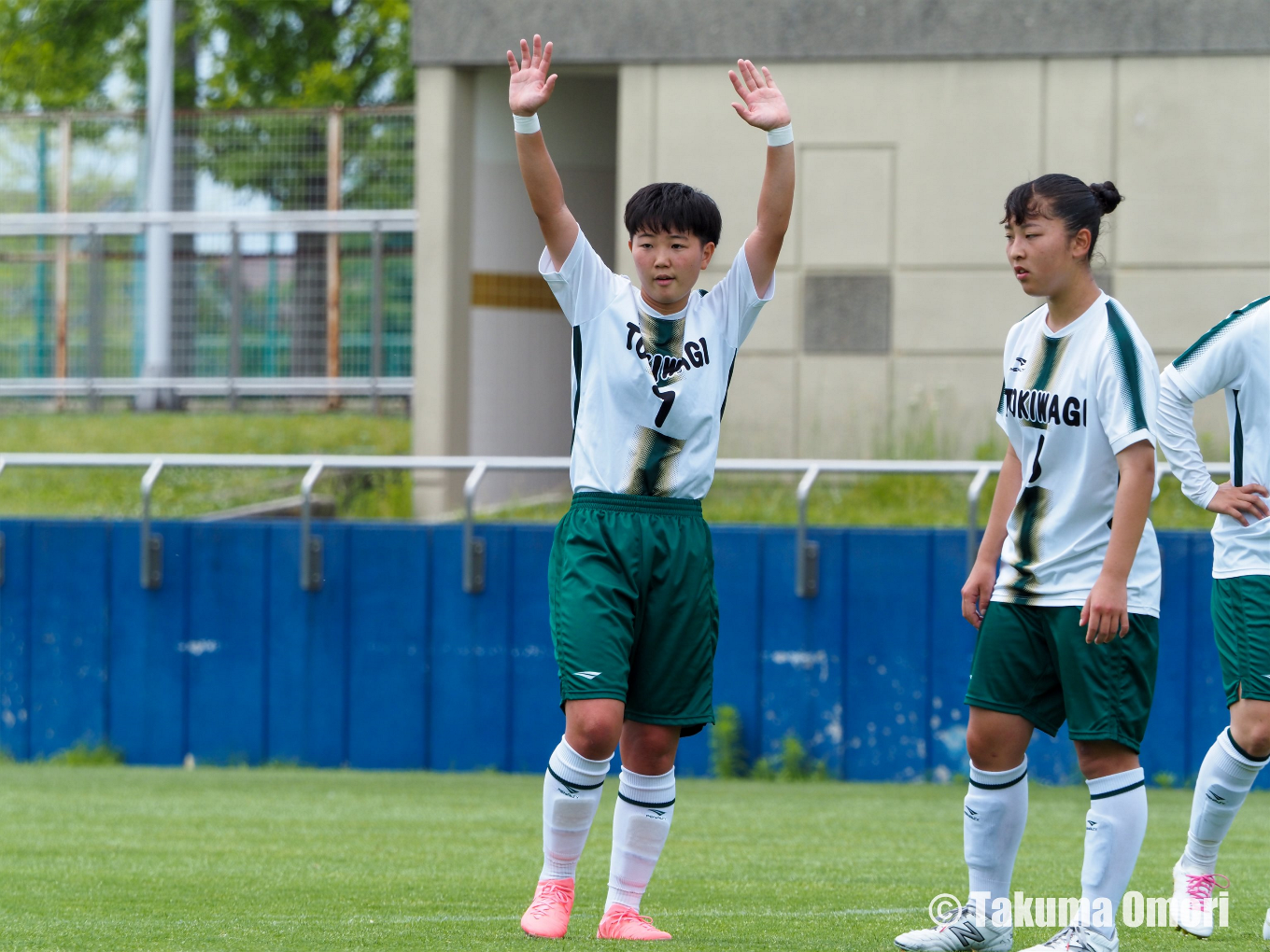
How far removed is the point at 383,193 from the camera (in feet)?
57.7

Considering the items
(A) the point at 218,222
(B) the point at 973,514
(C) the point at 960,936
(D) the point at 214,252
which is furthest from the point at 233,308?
(C) the point at 960,936

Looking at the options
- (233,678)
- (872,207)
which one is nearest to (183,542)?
(233,678)

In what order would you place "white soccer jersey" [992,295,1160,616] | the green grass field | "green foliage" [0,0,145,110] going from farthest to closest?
1. "green foliage" [0,0,145,110]
2. the green grass field
3. "white soccer jersey" [992,295,1160,616]

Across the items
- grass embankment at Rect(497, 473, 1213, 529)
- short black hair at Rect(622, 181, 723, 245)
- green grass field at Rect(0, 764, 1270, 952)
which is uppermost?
short black hair at Rect(622, 181, 723, 245)

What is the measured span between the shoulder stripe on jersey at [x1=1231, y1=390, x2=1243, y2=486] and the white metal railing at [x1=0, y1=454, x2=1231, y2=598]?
4.71 m

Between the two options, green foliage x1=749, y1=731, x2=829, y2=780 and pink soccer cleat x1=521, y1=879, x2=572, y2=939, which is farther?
green foliage x1=749, y1=731, x2=829, y2=780

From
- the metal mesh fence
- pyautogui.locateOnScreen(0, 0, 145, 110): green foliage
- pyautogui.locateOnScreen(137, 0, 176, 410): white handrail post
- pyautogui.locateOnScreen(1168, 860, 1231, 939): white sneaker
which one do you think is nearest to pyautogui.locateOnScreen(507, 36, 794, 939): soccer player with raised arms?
pyautogui.locateOnScreen(1168, 860, 1231, 939): white sneaker

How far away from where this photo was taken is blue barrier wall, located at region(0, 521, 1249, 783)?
10156 mm

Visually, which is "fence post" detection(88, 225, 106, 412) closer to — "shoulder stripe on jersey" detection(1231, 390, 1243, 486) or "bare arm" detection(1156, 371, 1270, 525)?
"bare arm" detection(1156, 371, 1270, 525)

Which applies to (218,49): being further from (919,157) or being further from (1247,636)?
(1247,636)

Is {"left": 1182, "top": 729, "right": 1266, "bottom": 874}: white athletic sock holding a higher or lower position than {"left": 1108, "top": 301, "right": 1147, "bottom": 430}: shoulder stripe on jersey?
lower

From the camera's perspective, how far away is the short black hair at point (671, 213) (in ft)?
15.5

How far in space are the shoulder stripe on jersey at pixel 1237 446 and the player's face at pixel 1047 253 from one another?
3.31 ft

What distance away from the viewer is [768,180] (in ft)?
15.9
